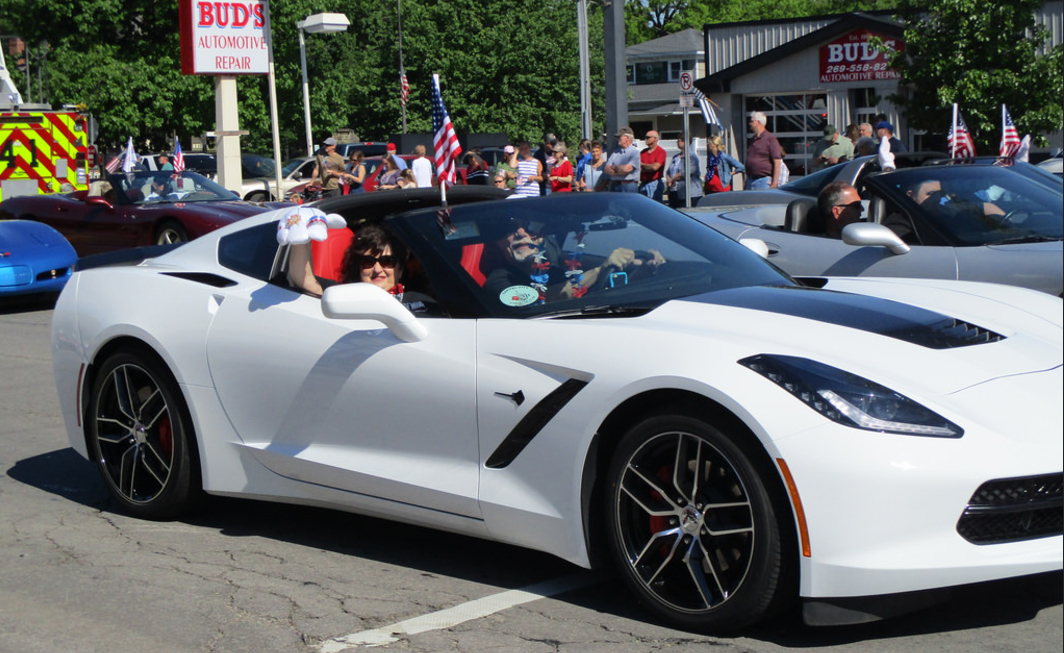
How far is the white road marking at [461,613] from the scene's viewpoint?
3916 millimetres

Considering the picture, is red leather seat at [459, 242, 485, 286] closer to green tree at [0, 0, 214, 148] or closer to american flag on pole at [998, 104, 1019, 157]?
american flag on pole at [998, 104, 1019, 157]

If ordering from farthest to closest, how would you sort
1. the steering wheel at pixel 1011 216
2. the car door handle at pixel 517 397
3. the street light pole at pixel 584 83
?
the street light pole at pixel 584 83, the steering wheel at pixel 1011 216, the car door handle at pixel 517 397

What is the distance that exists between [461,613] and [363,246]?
5.14 feet

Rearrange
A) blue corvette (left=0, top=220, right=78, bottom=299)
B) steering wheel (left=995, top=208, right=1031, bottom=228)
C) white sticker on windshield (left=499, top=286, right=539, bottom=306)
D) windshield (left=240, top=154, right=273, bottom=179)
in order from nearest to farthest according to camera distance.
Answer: white sticker on windshield (left=499, top=286, right=539, bottom=306)
steering wheel (left=995, top=208, right=1031, bottom=228)
blue corvette (left=0, top=220, right=78, bottom=299)
windshield (left=240, top=154, right=273, bottom=179)

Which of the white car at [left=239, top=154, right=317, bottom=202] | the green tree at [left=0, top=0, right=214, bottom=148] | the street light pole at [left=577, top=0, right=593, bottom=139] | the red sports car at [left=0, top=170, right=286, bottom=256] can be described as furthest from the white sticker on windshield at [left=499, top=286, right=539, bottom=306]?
the green tree at [left=0, top=0, right=214, bottom=148]

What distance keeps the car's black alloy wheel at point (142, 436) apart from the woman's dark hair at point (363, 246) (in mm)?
866

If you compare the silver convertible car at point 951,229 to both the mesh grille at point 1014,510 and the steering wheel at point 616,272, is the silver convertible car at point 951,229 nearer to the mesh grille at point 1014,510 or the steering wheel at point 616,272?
the steering wheel at point 616,272

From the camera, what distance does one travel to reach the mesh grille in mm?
3357

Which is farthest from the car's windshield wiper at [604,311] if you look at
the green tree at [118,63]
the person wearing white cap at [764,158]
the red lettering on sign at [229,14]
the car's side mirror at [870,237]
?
the green tree at [118,63]

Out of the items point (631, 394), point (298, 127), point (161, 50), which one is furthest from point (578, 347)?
point (298, 127)

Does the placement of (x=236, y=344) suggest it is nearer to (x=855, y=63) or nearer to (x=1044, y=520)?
(x=1044, y=520)

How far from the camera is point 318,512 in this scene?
5.60 meters

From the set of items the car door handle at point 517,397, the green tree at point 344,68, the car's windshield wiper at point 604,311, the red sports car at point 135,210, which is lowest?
the car door handle at point 517,397

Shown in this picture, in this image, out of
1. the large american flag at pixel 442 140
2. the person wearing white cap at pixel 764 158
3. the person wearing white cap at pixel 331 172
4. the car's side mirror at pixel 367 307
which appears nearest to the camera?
the car's side mirror at pixel 367 307
